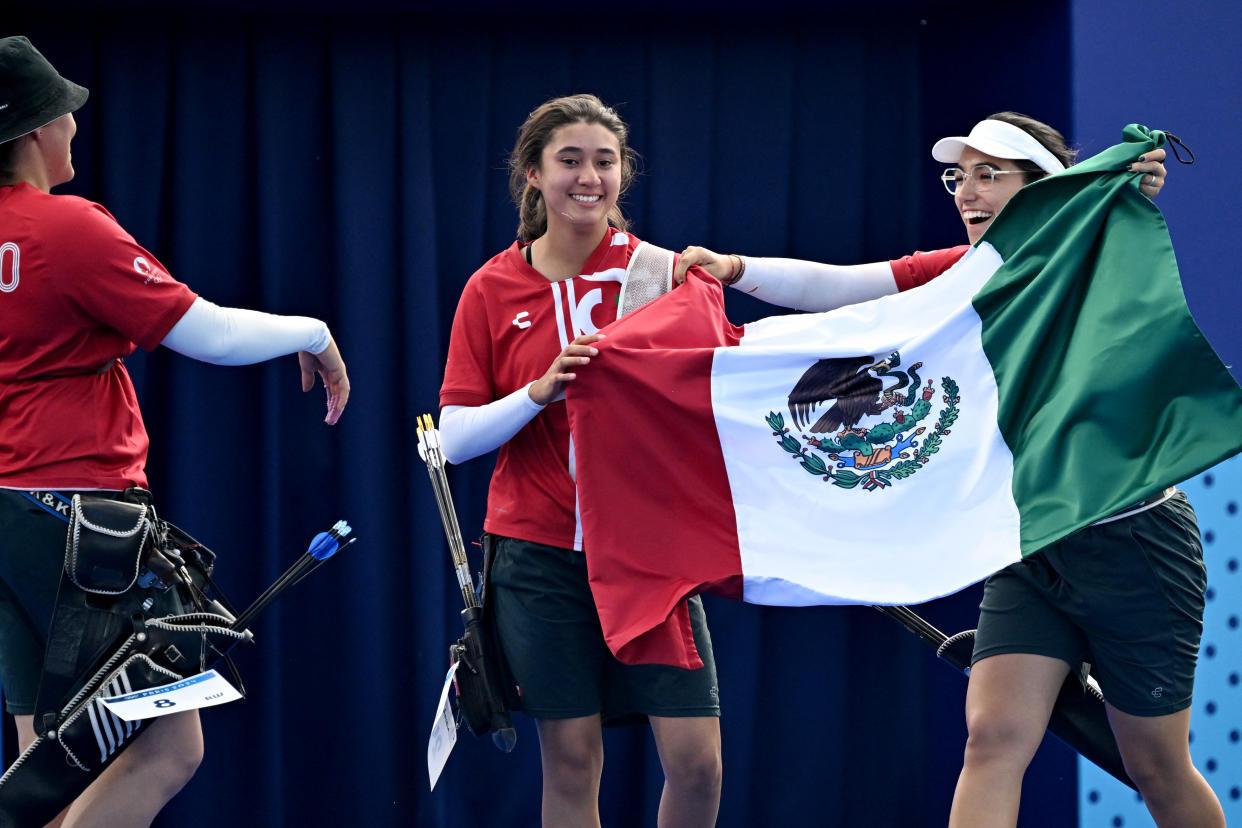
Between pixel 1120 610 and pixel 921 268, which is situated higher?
pixel 921 268

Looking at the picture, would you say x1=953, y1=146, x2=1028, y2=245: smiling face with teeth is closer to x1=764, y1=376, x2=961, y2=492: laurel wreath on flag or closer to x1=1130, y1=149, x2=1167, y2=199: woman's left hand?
x1=1130, y1=149, x2=1167, y2=199: woman's left hand

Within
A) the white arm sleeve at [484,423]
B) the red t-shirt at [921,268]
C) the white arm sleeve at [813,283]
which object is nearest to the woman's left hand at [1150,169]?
the red t-shirt at [921,268]

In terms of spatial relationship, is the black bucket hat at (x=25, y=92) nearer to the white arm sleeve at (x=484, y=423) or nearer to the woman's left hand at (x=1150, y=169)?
the white arm sleeve at (x=484, y=423)

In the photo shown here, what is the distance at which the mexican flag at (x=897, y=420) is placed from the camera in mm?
1994

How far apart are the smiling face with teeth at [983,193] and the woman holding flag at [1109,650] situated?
25 cm

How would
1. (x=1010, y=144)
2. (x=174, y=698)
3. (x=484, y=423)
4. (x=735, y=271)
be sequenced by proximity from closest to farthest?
(x=174, y=698), (x=484, y=423), (x=1010, y=144), (x=735, y=271)

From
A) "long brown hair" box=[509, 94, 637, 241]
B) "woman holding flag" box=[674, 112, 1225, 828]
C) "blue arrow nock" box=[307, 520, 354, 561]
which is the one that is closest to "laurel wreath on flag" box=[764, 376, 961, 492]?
"woman holding flag" box=[674, 112, 1225, 828]

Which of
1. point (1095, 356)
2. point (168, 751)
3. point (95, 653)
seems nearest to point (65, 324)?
point (95, 653)

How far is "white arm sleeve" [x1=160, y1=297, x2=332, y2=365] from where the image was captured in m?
2.14

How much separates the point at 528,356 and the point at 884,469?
65cm

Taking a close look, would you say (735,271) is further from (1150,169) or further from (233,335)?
(233,335)

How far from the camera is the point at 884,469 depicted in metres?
2.18

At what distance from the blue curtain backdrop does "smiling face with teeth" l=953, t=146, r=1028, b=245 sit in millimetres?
1001

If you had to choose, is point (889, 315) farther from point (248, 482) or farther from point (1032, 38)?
point (248, 482)
